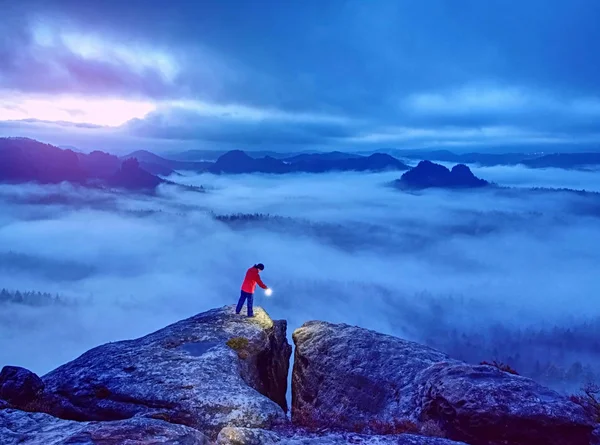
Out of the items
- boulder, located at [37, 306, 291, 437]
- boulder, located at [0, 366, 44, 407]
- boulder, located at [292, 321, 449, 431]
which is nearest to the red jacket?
boulder, located at [37, 306, 291, 437]

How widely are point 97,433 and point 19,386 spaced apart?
9.55 metres

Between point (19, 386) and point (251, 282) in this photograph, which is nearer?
point (19, 386)

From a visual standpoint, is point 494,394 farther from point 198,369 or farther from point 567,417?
point 198,369

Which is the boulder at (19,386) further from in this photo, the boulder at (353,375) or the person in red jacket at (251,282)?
the person in red jacket at (251,282)

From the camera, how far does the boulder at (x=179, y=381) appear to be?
19219mm

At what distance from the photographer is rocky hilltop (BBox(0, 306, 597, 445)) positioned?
50.9 ft

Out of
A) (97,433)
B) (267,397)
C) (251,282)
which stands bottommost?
(267,397)

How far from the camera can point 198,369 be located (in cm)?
2291

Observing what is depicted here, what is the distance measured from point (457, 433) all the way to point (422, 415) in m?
2.34

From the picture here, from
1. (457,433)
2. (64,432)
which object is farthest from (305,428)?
(64,432)

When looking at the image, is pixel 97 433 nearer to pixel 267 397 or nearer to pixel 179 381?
pixel 179 381

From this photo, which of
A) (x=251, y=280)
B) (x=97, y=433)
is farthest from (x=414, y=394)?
(x=97, y=433)

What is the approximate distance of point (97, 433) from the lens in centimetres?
1399

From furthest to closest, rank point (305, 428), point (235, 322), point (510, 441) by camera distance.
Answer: point (235, 322), point (305, 428), point (510, 441)
